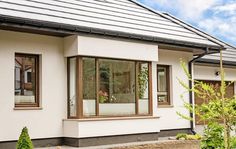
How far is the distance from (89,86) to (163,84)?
4829 millimetres

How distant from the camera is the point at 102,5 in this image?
16656 millimetres

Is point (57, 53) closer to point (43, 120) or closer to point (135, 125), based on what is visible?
point (43, 120)

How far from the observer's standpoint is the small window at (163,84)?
17906 mm

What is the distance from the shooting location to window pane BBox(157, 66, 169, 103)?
17891 millimetres

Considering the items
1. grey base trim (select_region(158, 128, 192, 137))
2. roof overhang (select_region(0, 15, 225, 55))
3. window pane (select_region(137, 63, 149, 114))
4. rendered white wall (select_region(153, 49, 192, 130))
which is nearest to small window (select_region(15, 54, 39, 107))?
roof overhang (select_region(0, 15, 225, 55))

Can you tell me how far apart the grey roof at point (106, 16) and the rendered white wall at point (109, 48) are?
1.34ft

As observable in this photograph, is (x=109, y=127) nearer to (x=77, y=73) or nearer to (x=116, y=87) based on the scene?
(x=116, y=87)

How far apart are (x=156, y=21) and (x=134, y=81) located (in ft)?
11.5

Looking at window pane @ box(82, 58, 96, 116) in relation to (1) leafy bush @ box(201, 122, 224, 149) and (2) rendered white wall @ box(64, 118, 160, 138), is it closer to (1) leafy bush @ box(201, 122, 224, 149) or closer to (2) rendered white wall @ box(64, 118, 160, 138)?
(2) rendered white wall @ box(64, 118, 160, 138)

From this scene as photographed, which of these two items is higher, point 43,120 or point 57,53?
point 57,53

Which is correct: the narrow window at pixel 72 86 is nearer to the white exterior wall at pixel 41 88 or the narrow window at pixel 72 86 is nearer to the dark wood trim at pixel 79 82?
the white exterior wall at pixel 41 88

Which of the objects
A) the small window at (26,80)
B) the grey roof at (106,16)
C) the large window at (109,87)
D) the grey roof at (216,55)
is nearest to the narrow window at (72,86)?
the large window at (109,87)

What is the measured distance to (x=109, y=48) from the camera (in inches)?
570

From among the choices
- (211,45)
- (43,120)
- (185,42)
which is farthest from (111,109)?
(211,45)
